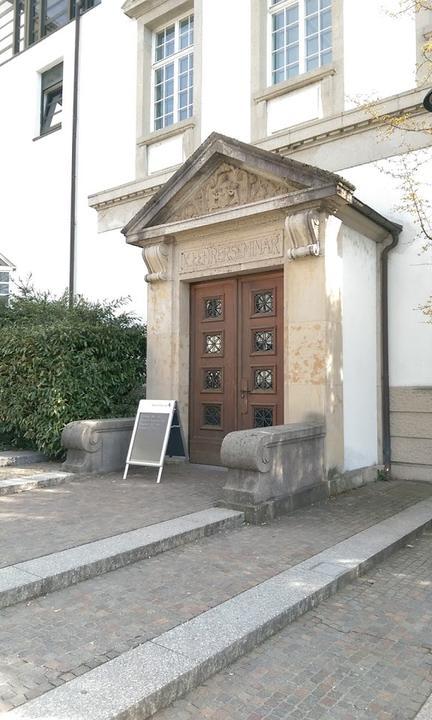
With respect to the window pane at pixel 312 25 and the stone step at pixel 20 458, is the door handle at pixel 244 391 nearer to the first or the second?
the stone step at pixel 20 458

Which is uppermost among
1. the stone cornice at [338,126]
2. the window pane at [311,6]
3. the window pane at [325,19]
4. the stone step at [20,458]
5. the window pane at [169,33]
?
the window pane at [169,33]

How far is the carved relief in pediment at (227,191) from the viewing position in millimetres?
7316

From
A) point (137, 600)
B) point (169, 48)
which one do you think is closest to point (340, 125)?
point (169, 48)

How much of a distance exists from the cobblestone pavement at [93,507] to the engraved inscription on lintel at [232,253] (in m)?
2.90

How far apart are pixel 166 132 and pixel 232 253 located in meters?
4.94

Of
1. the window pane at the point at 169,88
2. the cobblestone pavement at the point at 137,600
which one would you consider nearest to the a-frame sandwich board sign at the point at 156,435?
the cobblestone pavement at the point at 137,600

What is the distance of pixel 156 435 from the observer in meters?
7.18

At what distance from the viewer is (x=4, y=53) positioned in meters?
16.9

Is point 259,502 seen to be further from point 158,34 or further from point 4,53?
point 4,53

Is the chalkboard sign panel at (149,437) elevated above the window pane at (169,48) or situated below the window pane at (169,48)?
below

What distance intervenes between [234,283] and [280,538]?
4.14 m

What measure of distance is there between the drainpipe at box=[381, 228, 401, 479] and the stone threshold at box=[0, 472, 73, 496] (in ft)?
14.0

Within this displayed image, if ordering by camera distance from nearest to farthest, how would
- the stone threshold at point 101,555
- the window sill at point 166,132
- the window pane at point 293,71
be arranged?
the stone threshold at point 101,555
the window pane at point 293,71
the window sill at point 166,132

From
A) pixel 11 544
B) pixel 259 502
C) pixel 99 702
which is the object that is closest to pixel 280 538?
pixel 259 502
